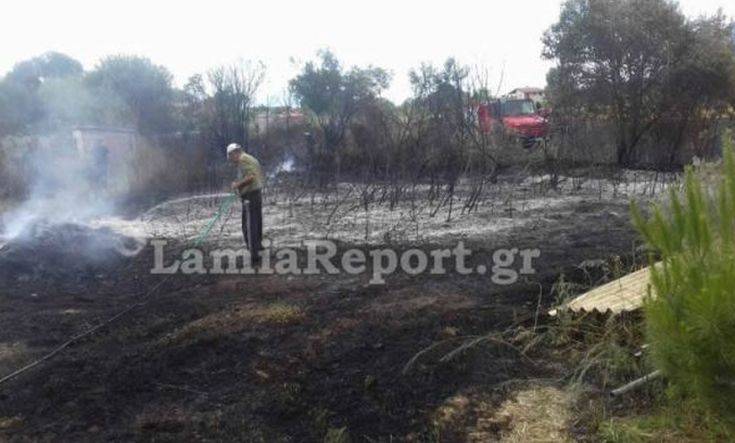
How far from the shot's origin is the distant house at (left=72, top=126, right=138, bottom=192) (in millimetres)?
16531

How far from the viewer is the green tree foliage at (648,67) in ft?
53.7

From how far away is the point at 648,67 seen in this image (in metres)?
16.6

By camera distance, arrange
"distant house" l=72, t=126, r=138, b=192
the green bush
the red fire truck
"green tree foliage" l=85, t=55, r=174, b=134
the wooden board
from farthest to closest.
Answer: "green tree foliage" l=85, t=55, r=174, b=134, the red fire truck, "distant house" l=72, t=126, r=138, b=192, the wooden board, the green bush

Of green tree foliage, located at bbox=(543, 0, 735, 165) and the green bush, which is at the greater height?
green tree foliage, located at bbox=(543, 0, 735, 165)

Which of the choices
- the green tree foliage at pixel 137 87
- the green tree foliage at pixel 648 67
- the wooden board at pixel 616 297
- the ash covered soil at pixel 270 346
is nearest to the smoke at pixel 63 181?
the ash covered soil at pixel 270 346

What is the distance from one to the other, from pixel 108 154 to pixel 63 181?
1.47 metres

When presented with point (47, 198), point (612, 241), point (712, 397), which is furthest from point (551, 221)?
point (47, 198)

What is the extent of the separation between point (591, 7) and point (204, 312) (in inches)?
605

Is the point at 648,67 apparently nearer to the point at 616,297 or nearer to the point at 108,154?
the point at 616,297

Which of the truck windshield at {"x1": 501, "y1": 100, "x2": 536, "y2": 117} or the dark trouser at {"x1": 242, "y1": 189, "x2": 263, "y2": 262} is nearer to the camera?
the dark trouser at {"x1": 242, "y1": 189, "x2": 263, "y2": 262}

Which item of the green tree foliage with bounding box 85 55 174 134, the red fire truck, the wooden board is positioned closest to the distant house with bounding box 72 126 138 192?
the green tree foliage with bounding box 85 55 174 134

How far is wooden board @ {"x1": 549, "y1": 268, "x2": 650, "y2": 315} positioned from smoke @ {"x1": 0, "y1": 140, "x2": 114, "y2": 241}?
1085cm

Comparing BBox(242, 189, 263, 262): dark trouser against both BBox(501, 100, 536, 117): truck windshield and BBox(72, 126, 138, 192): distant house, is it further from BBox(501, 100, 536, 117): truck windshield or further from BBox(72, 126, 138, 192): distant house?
BBox(501, 100, 536, 117): truck windshield

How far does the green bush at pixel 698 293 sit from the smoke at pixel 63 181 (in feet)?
40.0
